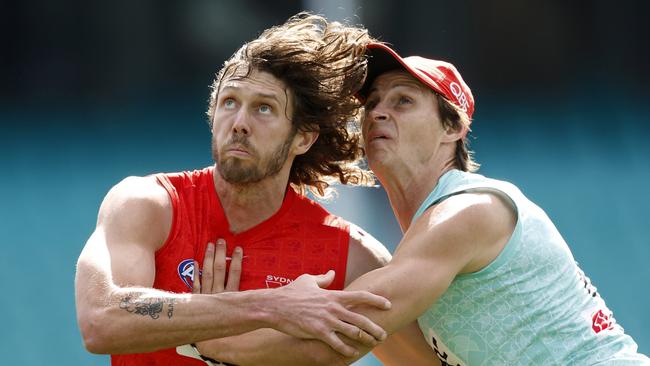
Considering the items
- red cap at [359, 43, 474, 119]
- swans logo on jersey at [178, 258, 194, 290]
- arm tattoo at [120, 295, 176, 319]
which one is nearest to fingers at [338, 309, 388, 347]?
arm tattoo at [120, 295, 176, 319]

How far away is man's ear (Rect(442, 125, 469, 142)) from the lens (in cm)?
401

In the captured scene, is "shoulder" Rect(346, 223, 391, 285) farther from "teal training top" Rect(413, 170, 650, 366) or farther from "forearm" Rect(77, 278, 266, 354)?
"forearm" Rect(77, 278, 266, 354)

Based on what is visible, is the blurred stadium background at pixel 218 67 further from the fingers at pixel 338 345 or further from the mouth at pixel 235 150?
the fingers at pixel 338 345

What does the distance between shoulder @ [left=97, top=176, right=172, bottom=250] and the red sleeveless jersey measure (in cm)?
5

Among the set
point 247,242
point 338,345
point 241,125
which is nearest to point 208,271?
point 247,242

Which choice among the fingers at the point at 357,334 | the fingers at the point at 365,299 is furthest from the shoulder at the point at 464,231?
the fingers at the point at 357,334

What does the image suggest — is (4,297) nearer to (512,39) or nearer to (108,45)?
(108,45)

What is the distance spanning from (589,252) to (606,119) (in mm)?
1352

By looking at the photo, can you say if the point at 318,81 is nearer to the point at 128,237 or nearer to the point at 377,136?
the point at 377,136

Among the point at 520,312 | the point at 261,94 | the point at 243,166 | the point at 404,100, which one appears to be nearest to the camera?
the point at 520,312

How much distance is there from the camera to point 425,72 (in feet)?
13.1

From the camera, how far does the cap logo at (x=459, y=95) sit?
13.3 feet

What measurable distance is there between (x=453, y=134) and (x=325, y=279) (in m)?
0.87

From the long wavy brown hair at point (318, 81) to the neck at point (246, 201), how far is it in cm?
29
